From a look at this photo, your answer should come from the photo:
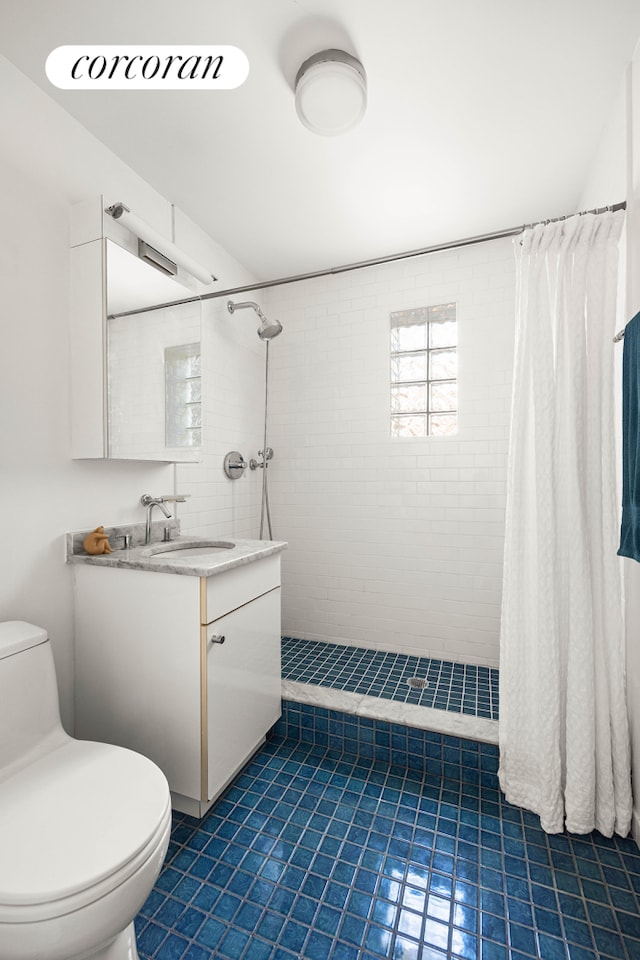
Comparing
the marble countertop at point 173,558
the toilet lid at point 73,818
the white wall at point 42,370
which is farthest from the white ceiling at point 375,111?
the toilet lid at point 73,818

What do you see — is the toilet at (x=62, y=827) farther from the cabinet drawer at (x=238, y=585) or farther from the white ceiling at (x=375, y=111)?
the white ceiling at (x=375, y=111)

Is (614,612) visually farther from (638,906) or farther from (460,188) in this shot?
(460,188)

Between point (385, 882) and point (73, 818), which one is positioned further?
point (385, 882)

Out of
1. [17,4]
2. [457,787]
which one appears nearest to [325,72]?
[17,4]

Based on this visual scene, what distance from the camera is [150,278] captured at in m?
1.88

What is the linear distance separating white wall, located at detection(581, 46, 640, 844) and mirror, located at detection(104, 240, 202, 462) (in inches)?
71.2

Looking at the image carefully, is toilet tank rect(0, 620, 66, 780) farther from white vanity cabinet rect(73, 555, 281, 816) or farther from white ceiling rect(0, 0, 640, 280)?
white ceiling rect(0, 0, 640, 280)

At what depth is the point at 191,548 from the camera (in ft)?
7.08

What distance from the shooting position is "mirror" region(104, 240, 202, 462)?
1.71 metres

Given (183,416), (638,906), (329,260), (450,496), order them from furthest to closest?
(329,260) < (450,496) < (183,416) < (638,906)

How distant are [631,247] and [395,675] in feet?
7.25

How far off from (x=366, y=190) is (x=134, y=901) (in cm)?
271

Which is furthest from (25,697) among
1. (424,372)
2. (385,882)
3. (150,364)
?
(424,372)

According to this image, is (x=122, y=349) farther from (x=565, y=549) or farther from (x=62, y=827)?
(x=565, y=549)
